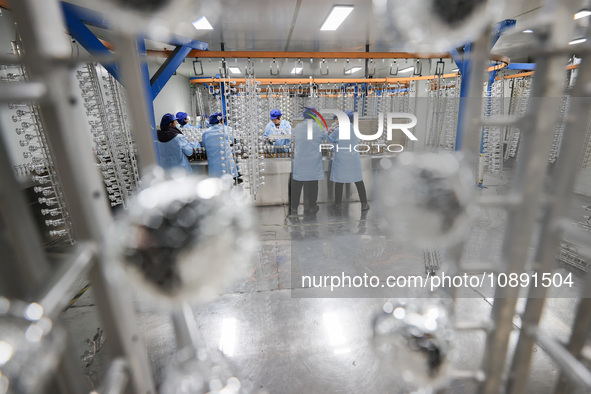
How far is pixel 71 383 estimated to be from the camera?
33.2 inches

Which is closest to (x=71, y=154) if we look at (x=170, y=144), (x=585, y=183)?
(x=170, y=144)

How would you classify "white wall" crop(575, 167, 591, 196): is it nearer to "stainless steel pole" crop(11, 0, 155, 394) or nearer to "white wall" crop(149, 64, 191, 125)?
"stainless steel pole" crop(11, 0, 155, 394)

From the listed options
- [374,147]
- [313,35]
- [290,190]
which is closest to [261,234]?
[290,190]

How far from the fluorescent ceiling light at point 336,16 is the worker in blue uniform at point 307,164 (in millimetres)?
1403

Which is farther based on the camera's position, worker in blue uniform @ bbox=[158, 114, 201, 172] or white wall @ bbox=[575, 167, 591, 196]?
white wall @ bbox=[575, 167, 591, 196]

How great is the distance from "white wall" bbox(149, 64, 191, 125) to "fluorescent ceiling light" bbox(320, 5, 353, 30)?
661 centimetres

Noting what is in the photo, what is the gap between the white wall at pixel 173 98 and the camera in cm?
973

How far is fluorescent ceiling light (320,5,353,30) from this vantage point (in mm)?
3963

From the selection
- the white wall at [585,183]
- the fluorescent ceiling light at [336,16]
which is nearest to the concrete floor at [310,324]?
the white wall at [585,183]

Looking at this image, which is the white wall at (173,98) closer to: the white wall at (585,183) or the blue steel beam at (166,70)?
the blue steel beam at (166,70)

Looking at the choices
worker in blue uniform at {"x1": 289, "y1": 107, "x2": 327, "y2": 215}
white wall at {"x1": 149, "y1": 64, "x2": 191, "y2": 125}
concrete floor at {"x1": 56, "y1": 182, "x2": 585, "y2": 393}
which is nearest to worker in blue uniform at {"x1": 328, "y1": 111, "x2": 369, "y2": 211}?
worker in blue uniform at {"x1": 289, "y1": 107, "x2": 327, "y2": 215}

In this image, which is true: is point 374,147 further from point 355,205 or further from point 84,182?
point 84,182

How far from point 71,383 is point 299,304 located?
1.65 metres

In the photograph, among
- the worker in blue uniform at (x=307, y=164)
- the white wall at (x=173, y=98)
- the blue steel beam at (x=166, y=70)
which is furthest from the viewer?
the white wall at (x=173, y=98)
